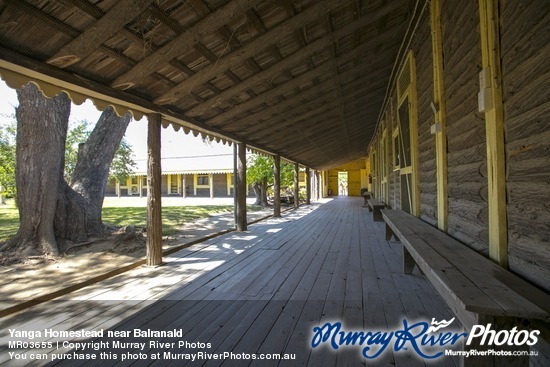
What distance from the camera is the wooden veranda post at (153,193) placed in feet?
12.3

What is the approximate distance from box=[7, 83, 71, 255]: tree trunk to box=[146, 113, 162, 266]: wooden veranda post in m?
2.01

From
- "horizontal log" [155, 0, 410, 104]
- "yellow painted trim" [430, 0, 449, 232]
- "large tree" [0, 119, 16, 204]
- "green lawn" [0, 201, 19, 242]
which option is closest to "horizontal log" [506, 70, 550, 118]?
"yellow painted trim" [430, 0, 449, 232]

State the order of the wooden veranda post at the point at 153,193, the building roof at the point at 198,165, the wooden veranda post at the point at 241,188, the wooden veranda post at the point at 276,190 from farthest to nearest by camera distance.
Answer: the building roof at the point at 198,165, the wooden veranda post at the point at 276,190, the wooden veranda post at the point at 241,188, the wooden veranda post at the point at 153,193

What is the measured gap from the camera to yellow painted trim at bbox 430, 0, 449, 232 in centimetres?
264

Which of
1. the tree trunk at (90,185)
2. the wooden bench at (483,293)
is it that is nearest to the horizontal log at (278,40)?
the wooden bench at (483,293)

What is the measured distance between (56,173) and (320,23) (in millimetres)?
4646

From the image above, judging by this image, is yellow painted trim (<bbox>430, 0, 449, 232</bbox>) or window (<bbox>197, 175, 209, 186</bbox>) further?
window (<bbox>197, 175, 209, 186</bbox>)

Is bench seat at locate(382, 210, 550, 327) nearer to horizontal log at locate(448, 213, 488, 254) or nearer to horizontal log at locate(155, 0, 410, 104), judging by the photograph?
horizontal log at locate(448, 213, 488, 254)

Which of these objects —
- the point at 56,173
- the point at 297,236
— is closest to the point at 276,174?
the point at 297,236

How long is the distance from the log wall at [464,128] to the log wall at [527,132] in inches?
13.0

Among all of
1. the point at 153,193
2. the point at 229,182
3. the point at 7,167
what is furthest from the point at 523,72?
the point at 229,182

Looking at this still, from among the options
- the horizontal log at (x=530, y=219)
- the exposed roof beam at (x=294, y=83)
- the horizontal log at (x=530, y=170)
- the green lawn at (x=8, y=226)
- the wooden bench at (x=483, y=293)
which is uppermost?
the exposed roof beam at (x=294, y=83)

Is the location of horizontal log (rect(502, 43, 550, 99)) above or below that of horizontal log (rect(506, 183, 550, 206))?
above

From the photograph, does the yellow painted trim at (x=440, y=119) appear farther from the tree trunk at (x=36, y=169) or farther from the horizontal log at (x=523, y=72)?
the tree trunk at (x=36, y=169)
